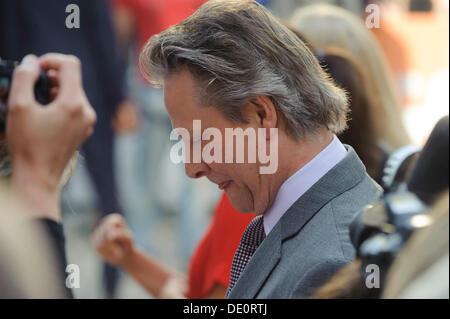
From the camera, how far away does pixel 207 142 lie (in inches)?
51.0

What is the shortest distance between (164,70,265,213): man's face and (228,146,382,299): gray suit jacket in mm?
101

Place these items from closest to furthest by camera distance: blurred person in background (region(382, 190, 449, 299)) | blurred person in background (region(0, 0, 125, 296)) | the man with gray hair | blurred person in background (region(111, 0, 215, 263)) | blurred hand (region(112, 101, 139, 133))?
blurred person in background (region(382, 190, 449, 299))
the man with gray hair
blurred person in background (region(0, 0, 125, 296))
blurred hand (region(112, 101, 139, 133))
blurred person in background (region(111, 0, 215, 263))

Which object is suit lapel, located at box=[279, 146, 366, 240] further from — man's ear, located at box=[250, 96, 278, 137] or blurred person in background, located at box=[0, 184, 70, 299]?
blurred person in background, located at box=[0, 184, 70, 299]

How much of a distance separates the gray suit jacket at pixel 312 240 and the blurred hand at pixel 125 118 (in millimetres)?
2301

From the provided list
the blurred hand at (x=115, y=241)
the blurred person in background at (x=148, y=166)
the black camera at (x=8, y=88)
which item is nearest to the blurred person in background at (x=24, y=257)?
the black camera at (x=8, y=88)

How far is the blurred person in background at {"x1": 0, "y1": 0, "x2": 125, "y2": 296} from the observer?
6.22 feet

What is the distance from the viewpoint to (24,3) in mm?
2178

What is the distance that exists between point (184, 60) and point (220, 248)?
75 cm

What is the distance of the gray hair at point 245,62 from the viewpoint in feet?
3.94

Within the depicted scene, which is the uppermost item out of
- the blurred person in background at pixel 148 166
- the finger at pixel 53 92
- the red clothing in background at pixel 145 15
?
the red clothing in background at pixel 145 15

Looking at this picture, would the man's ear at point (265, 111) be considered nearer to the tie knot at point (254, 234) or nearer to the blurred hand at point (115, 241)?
the tie knot at point (254, 234)

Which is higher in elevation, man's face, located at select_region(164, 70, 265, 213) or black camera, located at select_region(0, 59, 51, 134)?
black camera, located at select_region(0, 59, 51, 134)

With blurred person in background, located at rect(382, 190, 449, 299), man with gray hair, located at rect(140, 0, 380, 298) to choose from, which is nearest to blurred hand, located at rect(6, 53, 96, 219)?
man with gray hair, located at rect(140, 0, 380, 298)

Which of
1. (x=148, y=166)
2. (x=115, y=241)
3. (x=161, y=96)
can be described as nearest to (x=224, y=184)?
(x=115, y=241)
